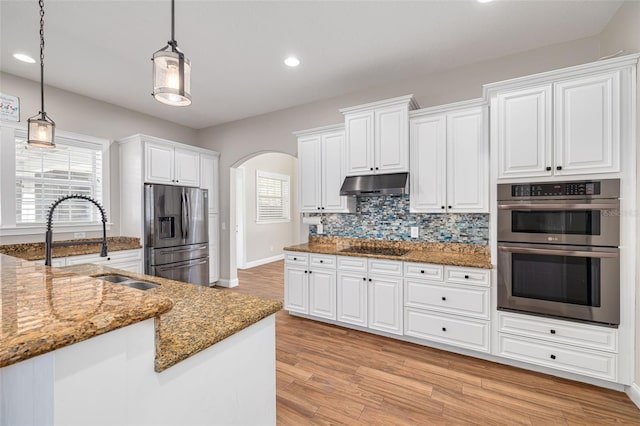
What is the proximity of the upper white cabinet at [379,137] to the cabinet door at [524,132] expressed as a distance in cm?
88

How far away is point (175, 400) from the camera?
943 millimetres

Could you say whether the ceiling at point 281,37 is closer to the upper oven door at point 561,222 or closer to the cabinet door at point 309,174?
the cabinet door at point 309,174

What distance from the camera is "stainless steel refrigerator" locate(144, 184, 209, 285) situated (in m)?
3.93

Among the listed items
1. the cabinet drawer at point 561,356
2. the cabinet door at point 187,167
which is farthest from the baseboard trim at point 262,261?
the cabinet drawer at point 561,356

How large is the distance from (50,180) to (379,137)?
13.3 feet

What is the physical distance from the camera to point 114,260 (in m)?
3.54

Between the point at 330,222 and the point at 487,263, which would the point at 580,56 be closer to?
the point at 487,263

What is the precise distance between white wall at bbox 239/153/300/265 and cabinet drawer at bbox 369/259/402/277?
13.4 feet

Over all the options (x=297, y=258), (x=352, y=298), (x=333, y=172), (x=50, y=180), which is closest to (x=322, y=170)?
(x=333, y=172)

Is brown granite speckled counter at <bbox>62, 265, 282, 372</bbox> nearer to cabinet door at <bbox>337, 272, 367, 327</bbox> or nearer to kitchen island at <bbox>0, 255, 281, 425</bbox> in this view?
kitchen island at <bbox>0, 255, 281, 425</bbox>

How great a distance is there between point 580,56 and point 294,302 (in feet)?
12.8

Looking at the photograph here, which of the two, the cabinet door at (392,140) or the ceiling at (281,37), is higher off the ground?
the ceiling at (281,37)

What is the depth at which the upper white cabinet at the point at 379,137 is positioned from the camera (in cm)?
312

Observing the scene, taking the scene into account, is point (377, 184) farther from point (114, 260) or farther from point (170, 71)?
point (114, 260)
